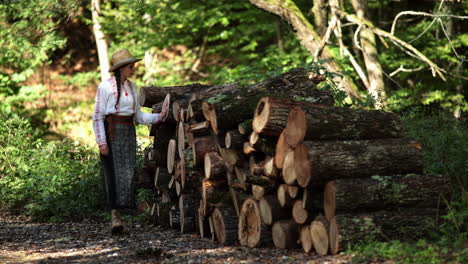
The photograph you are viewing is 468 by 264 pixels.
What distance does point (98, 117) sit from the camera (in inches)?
266

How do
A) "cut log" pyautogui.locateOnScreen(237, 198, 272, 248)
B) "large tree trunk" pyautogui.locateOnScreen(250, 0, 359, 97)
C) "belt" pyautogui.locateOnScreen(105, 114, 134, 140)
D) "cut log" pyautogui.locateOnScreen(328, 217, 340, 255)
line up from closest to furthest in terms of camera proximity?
"cut log" pyautogui.locateOnScreen(328, 217, 340, 255) → "cut log" pyautogui.locateOnScreen(237, 198, 272, 248) → "belt" pyautogui.locateOnScreen(105, 114, 134, 140) → "large tree trunk" pyautogui.locateOnScreen(250, 0, 359, 97)

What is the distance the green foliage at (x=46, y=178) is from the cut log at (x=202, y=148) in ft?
10.8

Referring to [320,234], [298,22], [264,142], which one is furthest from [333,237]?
[298,22]

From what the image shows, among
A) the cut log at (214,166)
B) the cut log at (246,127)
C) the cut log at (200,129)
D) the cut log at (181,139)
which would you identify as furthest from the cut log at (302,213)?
the cut log at (181,139)

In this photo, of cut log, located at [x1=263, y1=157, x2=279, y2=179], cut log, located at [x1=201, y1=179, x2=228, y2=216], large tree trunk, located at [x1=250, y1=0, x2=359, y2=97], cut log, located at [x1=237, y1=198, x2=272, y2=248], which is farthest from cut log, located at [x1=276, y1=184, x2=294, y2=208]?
large tree trunk, located at [x1=250, y1=0, x2=359, y2=97]

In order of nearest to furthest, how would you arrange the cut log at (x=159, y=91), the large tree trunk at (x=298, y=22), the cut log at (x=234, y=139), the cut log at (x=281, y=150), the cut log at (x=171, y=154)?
the cut log at (x=281, y=150), the cut log at (x=234, y=139), the cut log at (x=171, y=154), the cut log at (x=159, y=91), the large tree trunk at (x=298, y=22)

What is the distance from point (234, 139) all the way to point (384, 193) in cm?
161

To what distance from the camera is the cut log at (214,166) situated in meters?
6.12

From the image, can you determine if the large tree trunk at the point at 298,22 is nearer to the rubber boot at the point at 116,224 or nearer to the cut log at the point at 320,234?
the rubber boot at the point at 116,224

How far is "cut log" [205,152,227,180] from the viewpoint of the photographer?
20.1ft

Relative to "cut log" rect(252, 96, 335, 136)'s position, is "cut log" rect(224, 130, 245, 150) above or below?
below

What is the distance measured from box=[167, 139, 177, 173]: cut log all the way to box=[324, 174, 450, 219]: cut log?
281cm

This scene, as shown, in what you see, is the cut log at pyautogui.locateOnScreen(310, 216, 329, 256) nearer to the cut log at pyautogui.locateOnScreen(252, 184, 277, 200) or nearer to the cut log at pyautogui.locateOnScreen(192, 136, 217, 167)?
the cut log at pyautogui.locateOnScreen(252, 184, 277, 200)

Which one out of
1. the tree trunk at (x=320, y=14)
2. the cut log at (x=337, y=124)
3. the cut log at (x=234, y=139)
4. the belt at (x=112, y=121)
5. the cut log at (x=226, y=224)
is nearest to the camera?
the cut log at (x=337, y=124)
